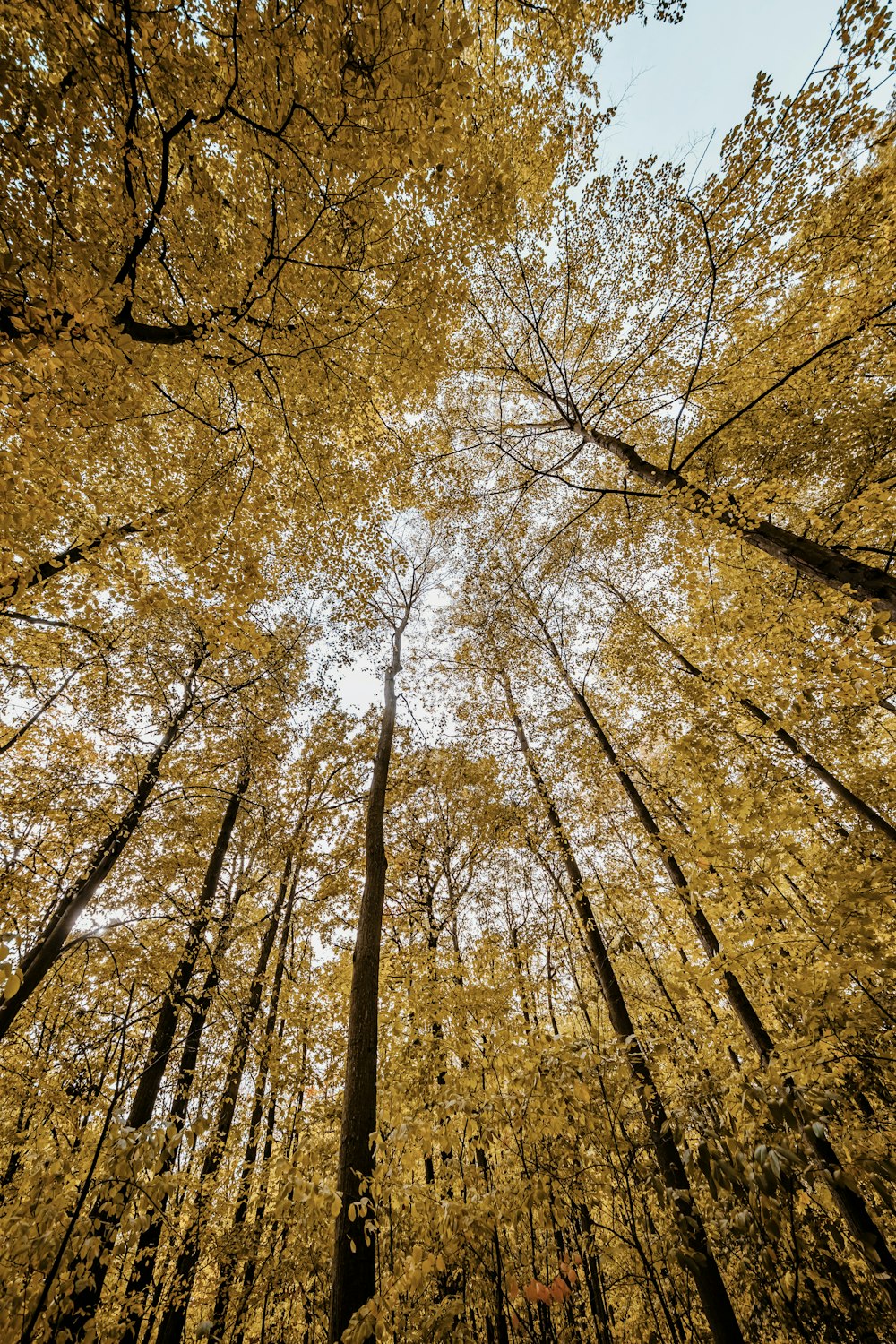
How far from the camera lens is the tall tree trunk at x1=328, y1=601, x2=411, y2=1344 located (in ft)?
10.1

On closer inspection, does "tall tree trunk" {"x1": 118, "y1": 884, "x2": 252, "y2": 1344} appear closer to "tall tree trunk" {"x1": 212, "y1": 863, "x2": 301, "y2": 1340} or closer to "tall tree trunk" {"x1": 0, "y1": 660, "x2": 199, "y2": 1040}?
"tall tree trunk" {"x1": 212, "y1": 863, "x2": 301, "y2": 1340}

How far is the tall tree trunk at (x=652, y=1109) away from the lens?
7.82 feet

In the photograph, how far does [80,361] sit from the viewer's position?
331 centimetres

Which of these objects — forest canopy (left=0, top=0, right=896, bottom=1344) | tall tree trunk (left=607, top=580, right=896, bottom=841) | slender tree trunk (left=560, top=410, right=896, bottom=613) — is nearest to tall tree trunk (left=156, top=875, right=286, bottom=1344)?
forest canopy (left=0, top=0, right=896, bottom=1344)

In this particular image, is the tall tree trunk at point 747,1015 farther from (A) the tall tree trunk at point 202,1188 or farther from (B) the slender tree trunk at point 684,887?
(A) the tall tree trunk at point 202,1188

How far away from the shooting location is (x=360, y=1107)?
12.7ft

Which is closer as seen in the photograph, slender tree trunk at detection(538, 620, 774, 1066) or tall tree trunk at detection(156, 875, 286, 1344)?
tall tree trunk at detection(156, 875, 286, 1344)

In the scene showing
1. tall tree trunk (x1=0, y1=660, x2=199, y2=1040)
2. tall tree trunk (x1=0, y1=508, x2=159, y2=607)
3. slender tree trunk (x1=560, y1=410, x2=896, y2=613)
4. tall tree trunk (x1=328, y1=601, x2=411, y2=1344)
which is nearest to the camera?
tall tree trunk (x1=328, y1=601, x2=411, y2=1344)

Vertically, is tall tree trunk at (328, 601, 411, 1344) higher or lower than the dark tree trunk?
lower

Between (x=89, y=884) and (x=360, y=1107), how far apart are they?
14.5ft

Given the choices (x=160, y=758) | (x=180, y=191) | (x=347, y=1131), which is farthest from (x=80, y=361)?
(x=347, y=1131)

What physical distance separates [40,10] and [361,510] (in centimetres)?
472

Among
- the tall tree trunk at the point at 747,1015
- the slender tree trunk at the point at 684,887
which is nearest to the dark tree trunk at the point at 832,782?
the slender tree trunk at the point at 684,887

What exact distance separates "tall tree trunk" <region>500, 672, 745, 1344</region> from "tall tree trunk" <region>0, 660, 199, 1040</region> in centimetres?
603
